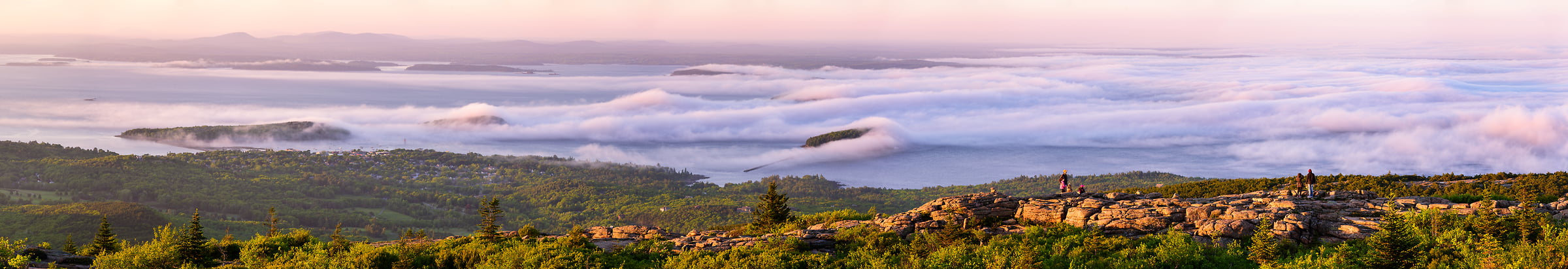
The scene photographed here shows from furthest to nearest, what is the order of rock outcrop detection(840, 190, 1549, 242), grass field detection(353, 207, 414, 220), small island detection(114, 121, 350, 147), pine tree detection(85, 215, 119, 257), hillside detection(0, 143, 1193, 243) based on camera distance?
small island detection(114, 121, 350, 147)
grass field detection(353, 207, 414, 220)
hillside detection(0, 143, 1193, 243)
pine tree detection(85, 215, 119, 257)
rock outcrop detection(840, 190, 1549, 242)

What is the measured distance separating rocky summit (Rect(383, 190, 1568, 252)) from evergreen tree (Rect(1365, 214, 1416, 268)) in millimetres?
2733

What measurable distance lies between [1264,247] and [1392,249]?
2543mm

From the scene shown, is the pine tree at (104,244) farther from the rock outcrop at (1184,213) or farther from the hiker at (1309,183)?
the hiker at (1309,183)

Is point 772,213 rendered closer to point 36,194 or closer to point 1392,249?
point 1392,249

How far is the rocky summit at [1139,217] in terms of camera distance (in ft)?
79.4

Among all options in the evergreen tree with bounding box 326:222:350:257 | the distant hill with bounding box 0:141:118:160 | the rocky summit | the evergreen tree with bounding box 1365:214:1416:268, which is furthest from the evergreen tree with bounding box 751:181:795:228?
the distant hill with bounding box 0:141:118:160

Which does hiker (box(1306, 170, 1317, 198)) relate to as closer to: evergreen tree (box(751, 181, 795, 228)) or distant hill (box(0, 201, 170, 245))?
evergreen tree (box(751, 181, 795, 228))

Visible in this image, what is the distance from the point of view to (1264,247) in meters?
21.5

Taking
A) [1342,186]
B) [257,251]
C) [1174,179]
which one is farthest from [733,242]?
[1174,179]

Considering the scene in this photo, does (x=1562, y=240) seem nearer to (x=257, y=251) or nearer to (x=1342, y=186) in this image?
(x=1342, y=186)

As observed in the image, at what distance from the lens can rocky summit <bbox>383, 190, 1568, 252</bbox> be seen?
24.2 metres

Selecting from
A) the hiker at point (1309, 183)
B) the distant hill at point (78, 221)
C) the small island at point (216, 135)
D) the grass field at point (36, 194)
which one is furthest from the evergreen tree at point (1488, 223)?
the small island at point (216, 135)

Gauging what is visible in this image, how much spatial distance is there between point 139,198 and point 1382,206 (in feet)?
428

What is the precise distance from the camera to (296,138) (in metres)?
193
